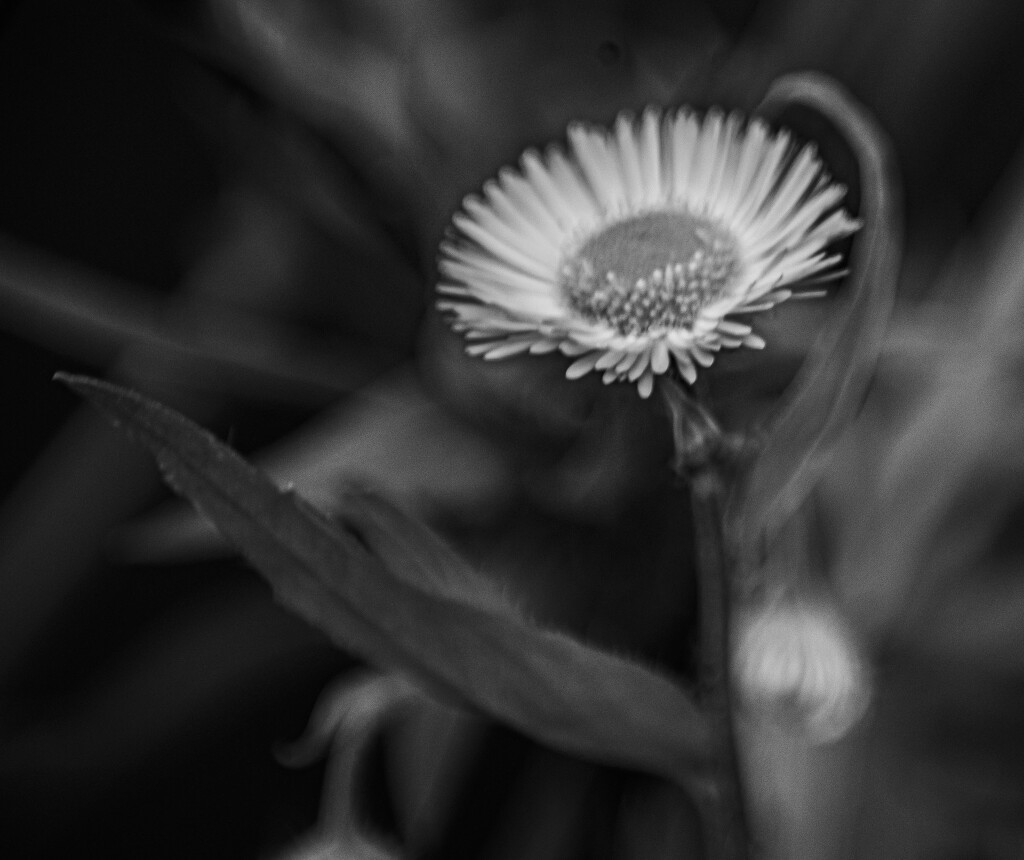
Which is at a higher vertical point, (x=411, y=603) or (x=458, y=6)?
(x=458, y=6)

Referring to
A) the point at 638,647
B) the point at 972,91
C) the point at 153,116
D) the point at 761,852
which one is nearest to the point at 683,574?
the point at 638,647

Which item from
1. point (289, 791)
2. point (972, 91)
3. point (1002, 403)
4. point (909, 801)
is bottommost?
point (289, 791)

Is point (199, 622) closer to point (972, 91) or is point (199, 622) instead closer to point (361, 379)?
point (361, 379)

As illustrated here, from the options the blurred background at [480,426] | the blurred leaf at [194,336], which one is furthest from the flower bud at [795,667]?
the blurred leaf at [194,336]

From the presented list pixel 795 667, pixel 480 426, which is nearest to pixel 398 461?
pixel 480 426

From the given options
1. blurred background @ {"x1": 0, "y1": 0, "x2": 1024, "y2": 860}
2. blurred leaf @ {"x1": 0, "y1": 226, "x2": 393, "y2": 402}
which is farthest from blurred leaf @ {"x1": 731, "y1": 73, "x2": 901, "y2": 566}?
blurred leaf @ {"x1": 0, "y1": 226, "x2": 393, "y2": 402}

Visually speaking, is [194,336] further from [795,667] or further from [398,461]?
[795,667]

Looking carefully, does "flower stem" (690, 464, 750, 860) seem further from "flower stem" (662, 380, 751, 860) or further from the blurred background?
the blurred background
